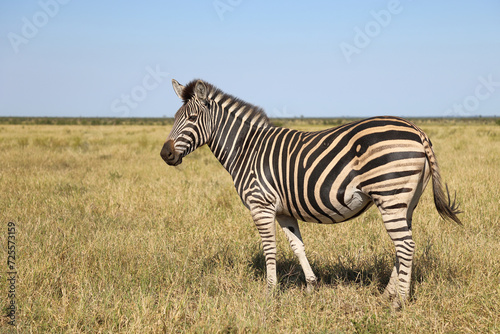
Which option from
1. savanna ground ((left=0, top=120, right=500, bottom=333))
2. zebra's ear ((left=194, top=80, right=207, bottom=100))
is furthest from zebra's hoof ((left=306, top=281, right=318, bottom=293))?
zebra's ear ((left=194, top=80, right=207, bottom=100))

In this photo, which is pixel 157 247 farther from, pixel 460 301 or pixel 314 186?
pixel 460 301

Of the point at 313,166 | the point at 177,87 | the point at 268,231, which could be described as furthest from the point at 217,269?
the point at 177,87

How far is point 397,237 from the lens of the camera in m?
3.63

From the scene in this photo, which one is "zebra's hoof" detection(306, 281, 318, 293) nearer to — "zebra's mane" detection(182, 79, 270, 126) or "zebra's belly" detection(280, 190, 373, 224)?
"zebra's belly" detection(280, 190, 373, 224)

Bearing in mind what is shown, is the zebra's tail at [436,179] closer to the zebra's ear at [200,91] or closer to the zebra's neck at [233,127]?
the zebra's neck at [233,127]

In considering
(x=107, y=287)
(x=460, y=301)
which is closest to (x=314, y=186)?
(x=460, y=301)

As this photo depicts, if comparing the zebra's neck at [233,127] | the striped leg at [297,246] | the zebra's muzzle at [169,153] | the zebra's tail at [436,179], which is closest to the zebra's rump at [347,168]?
the zebra's tail at [436,179]

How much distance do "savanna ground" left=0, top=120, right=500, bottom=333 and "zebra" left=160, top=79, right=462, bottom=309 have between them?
45 centimetres

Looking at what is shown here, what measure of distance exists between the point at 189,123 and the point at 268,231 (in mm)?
1542

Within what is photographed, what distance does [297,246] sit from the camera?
4336mm

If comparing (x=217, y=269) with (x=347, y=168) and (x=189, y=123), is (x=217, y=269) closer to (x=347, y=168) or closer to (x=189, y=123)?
(x=189, y=123)

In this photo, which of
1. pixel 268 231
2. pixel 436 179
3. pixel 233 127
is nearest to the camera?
pixel 436 179

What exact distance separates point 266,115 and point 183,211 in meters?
3.35

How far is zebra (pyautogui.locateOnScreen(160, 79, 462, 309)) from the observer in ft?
11.6
